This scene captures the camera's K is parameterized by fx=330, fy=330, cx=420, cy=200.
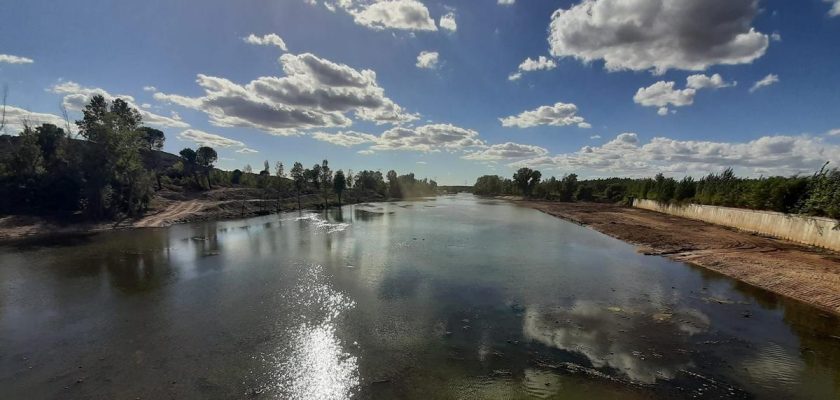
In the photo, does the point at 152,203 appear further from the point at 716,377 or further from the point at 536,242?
the point at 716,377

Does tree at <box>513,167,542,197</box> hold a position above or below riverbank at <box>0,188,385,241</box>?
above

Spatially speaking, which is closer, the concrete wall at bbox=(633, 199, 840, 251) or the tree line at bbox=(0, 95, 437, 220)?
the concrete wall at bbox=(633, 199, 840, 251)

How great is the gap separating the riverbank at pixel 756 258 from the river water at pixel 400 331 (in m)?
1.49

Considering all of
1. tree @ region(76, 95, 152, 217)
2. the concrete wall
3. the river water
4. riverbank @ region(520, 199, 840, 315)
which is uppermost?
tree @ region(76, 95, 152, 217)

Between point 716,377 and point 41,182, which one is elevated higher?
point 41,182

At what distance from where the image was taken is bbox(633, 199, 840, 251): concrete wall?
971 inches

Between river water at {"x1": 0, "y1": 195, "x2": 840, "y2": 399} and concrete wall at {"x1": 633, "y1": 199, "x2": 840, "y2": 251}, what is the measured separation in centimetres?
1251

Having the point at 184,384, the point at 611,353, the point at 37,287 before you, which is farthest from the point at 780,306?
the point at 37,287

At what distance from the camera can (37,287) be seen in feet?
57.9

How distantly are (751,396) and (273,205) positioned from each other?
73191mm

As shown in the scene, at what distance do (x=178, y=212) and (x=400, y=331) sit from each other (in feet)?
179

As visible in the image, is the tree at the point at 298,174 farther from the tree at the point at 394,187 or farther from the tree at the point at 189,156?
the tree at the point at 394,187

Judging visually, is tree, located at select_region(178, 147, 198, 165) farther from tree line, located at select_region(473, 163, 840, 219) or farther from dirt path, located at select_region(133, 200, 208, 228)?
tree line, located at select_region(473, 163, 840, 219)

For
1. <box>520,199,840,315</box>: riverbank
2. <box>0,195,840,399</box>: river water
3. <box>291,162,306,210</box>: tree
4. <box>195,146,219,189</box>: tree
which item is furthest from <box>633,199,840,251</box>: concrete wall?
<box>195,146,219,189</box>: tree
